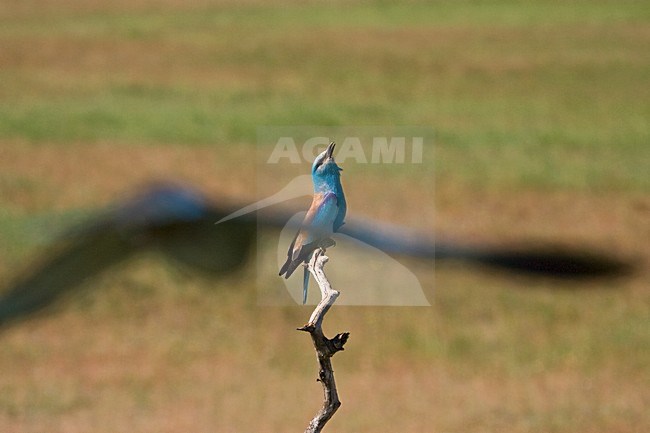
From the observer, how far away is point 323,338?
2773 millimetres

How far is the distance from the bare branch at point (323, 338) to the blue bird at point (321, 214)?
1.2 inches

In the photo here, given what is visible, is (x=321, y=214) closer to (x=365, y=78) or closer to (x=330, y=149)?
(x=330, y=149)

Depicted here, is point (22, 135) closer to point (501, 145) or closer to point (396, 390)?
point (501, 145)

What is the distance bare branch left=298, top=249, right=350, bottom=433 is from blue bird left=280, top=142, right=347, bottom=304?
31 mm

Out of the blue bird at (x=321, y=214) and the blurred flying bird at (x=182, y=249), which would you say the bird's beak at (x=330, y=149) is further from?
the blurred flying bird at (x=182, y=249)

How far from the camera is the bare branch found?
2646mm

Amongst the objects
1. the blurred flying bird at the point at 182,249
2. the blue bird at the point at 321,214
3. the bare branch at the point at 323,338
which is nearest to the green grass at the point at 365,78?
the blurred flying bird at the point at 182,249

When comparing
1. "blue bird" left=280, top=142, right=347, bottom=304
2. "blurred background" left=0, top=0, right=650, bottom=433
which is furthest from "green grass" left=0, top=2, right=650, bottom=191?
"blue bird" left=280, top=142, right=347, bottom=304

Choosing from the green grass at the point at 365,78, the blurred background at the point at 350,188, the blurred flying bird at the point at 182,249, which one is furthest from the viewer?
the green grass at the point at 365,78

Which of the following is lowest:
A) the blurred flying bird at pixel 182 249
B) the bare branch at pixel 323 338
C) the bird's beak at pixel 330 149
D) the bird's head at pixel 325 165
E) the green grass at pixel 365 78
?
the bare branch at pixel 323 338

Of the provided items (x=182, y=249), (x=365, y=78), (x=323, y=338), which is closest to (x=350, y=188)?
(x=182, y=249)

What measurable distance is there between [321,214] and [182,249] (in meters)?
9.60

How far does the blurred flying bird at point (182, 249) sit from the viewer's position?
39.8 ft

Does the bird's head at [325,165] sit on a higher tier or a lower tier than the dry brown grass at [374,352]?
lower
